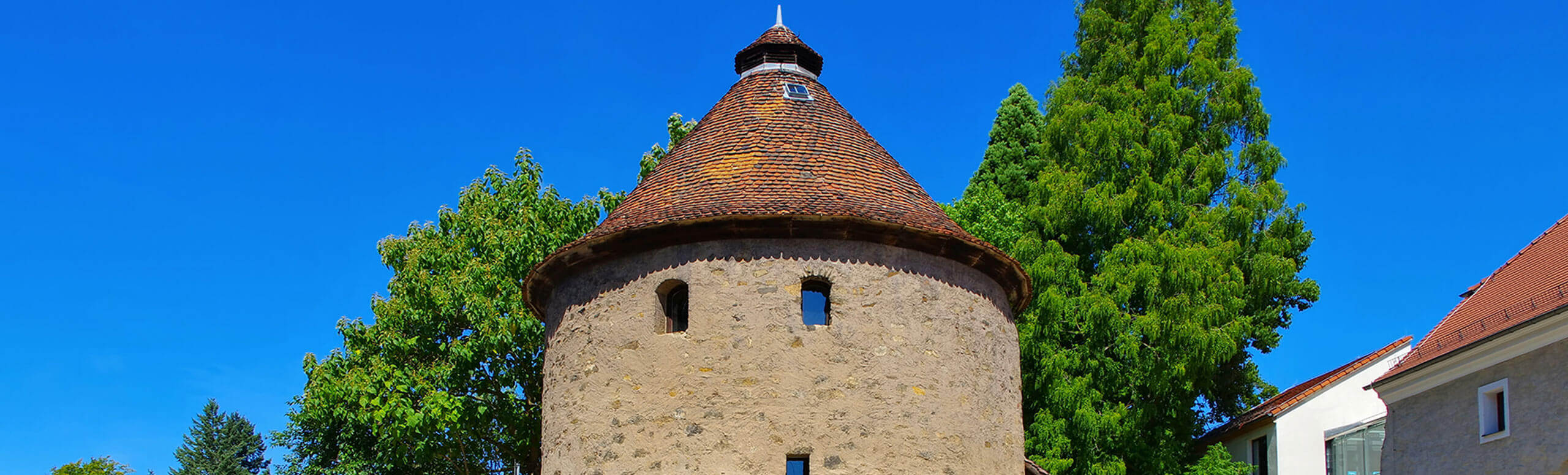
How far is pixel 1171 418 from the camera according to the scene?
21281 mm

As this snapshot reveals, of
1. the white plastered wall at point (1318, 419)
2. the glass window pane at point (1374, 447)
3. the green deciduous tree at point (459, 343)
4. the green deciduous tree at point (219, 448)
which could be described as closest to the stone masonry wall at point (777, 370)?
the green deciduous tree at point (459, 343)

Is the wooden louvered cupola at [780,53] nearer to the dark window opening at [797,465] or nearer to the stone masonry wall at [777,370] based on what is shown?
the stone masonry wall at [777,370]

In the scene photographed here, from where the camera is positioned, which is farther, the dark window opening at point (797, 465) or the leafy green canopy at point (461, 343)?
the leafy green canopy at point (461, 343)

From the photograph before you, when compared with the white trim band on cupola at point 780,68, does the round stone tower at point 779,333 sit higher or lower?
lower

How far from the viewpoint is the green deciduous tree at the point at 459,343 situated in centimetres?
2061

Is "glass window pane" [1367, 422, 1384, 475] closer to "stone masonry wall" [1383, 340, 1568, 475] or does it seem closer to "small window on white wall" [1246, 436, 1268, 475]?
"small window on white wall" [1246, 436, 1268, 475]

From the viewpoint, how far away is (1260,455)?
23.6 meters

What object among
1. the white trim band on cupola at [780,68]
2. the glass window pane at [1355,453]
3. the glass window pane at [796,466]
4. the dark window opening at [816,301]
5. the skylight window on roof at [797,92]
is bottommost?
the glass window pane at [796,466]

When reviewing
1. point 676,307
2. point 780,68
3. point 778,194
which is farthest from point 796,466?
point 780,68

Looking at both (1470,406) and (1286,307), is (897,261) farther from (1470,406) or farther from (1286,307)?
(1286,307)

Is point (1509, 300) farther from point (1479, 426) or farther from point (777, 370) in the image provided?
point (777, 370)

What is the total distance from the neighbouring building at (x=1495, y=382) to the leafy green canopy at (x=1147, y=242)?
103 inches

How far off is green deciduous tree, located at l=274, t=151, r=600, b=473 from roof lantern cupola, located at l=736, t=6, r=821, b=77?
5.14 meters

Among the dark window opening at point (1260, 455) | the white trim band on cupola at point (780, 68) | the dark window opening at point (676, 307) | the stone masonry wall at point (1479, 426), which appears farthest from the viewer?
the dark window opening at point (1260, 455)
